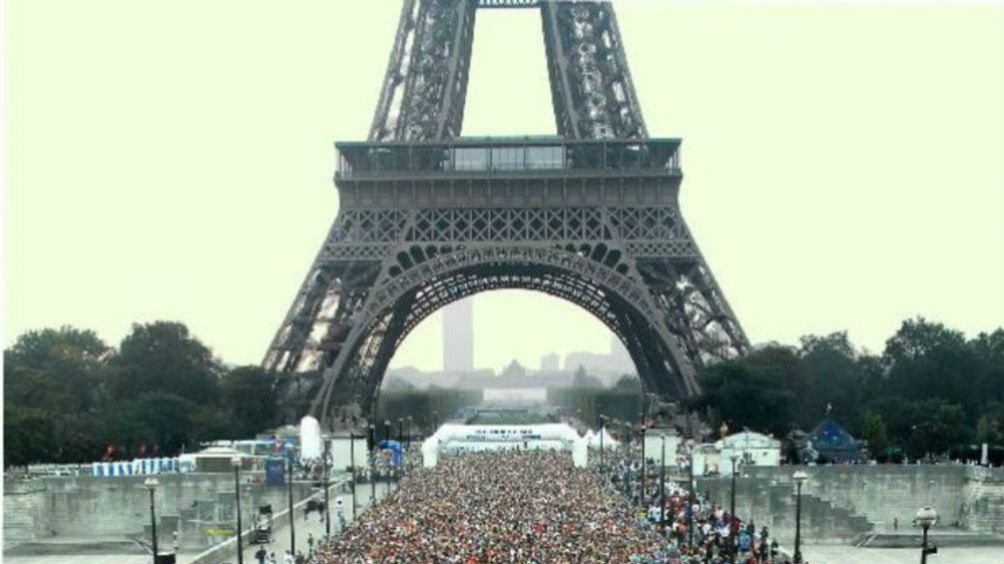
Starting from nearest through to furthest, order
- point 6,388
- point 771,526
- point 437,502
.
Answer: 1. point 437,502
2. point 771,526
3. point 6,388

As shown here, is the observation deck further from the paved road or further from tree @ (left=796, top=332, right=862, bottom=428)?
tree @ (left=796, top=332, right=862, bottom=428)

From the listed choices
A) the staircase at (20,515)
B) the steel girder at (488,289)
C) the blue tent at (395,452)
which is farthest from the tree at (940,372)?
the staircase at (20,515)

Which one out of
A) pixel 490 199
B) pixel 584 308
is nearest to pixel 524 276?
pixel 584 308

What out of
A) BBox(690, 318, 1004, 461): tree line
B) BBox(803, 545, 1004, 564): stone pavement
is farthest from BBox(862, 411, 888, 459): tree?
BBox(803, 545, 1004, 564): stone pavement

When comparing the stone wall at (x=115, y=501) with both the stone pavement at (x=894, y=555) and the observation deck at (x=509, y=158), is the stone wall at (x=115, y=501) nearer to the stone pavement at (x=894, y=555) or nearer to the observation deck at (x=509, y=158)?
the stone pavement at (x=894, y=555)

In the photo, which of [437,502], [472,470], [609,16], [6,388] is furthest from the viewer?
[609,16]

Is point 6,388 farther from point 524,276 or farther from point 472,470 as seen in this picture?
point 524,276
